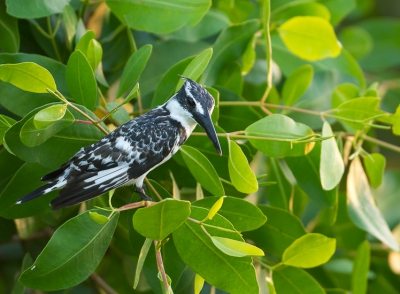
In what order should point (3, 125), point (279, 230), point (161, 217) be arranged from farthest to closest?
point (279, 230) < point (3, 125) < point (161, 217)

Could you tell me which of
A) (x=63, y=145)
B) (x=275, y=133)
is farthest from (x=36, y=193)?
(x=275, y=133)

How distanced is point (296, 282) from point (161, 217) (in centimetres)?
56

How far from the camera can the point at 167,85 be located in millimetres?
1411

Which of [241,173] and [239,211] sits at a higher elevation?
[241,173]

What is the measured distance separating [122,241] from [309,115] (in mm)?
679

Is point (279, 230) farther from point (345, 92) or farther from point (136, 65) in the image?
point (136, 65)

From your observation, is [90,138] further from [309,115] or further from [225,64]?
[309,115]

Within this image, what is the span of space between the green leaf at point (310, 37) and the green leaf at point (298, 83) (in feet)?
0.17

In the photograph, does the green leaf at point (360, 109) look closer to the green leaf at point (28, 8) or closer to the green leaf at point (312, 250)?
the green leaf at point (312, 250)

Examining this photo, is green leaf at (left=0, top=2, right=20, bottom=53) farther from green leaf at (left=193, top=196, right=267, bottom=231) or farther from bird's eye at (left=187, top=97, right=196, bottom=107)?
green leaf at (left=193, top=196, right=267, bottom=231)

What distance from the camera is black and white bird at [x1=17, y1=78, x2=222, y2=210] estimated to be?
1.17 metres

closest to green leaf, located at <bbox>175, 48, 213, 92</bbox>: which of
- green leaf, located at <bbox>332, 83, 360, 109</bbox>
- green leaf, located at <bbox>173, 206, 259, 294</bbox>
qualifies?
green leaf, located at <bbox>173, 206, 259, 294</bbox>

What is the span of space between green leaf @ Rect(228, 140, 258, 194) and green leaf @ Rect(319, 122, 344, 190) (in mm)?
211

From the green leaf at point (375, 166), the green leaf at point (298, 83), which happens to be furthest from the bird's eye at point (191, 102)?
the green leaf at point (375, 166)
